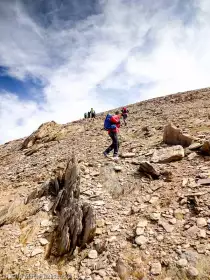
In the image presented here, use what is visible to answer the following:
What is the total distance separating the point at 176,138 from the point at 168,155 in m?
2.04

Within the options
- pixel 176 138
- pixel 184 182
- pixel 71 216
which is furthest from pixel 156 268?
pixel 176 138

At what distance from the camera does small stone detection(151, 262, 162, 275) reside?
551 centimetres

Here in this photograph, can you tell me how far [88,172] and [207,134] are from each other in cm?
707

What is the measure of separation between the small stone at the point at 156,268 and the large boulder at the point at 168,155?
215 inches

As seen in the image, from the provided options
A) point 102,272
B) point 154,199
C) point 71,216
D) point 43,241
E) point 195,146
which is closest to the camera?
point 102,272

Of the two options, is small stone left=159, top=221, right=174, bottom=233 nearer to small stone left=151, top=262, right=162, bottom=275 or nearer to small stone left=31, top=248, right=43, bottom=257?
small stone left=151, top=262, right=162, bottom=275

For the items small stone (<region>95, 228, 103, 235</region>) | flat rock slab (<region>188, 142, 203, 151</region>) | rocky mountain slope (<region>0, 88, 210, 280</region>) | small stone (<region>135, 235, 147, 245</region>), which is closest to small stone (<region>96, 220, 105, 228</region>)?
rocky mountain slope (<region>0, 88, 210, 280</region>)

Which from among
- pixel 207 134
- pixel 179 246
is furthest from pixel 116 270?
pixel 207 134

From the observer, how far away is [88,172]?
11.2 m

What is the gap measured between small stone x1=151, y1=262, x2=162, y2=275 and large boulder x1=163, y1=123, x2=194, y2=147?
727 cm

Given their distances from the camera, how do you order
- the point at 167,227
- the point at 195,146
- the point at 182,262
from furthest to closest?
the point at 195,146 < the point at 167,227 < the point at 182,262

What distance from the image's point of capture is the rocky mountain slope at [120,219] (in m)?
5.92

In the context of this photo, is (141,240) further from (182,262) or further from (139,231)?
(182,262)

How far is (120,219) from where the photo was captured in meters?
7.72
